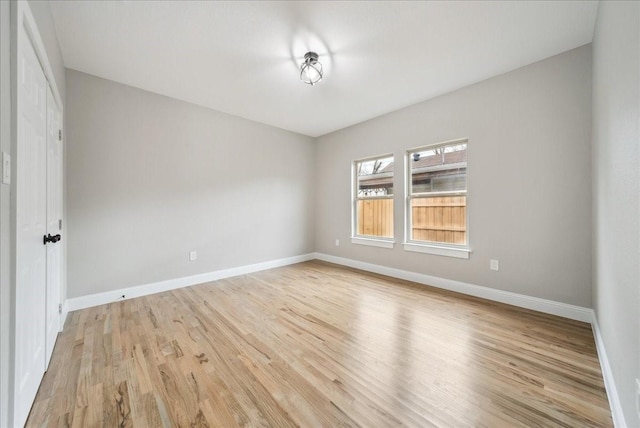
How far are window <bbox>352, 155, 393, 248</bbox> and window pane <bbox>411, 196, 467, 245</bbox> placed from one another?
469mm

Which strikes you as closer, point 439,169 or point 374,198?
point 439,169

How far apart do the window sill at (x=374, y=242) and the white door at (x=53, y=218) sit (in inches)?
152

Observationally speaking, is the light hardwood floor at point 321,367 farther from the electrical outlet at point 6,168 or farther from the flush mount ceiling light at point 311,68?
the flush mount ceiling light at point 311,68

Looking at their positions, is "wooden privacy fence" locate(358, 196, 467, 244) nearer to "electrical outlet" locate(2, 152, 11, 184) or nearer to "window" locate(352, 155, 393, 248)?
"window" locate(352, 155, 393, 248)

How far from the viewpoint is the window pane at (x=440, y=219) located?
3367 millimetres

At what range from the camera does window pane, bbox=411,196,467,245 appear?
3.37 m

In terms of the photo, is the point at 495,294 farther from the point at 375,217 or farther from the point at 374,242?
the point at 375,217

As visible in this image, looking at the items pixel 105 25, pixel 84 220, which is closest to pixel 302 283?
pixel 84 220

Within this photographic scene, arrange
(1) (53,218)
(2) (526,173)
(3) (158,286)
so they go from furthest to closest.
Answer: (3) (158,286)
(2) (526,173)
(1) (53,218)

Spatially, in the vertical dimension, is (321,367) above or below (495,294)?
below

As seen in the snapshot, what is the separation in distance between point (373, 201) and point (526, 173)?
7.34 ft

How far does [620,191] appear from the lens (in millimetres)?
1309

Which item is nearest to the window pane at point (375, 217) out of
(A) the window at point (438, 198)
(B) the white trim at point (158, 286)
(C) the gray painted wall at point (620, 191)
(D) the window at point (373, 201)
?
(D) the window at point (373, 201)

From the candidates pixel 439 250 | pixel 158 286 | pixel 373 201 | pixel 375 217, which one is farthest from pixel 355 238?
pixel 158 286
